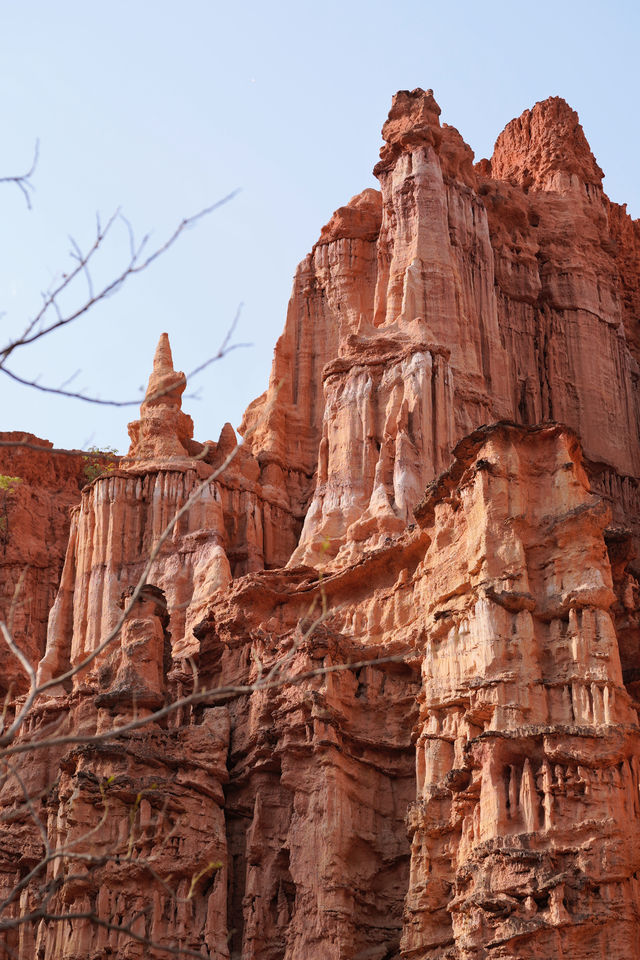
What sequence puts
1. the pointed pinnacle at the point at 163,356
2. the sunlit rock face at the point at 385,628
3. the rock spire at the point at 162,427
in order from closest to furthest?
the sunlit rock face at the point at 385,628, the rock spire at the point at 162,427, the pointed pinnacle at the point at 163,356

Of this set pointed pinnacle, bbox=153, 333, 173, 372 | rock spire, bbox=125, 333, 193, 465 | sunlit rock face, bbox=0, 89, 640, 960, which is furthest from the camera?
pointed pinnacle, bbox=153, 333, 173, 372

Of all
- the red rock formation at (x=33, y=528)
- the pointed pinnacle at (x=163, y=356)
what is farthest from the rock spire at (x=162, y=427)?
the red rock formation at (x=33, y=528)

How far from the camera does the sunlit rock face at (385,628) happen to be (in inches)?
1059

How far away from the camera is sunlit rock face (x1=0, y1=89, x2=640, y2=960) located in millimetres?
26906

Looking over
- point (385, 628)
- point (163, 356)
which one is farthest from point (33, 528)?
point (385, 628)

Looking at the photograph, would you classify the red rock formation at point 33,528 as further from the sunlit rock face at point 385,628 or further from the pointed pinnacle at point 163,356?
the pointed pinnacle at point 163,356

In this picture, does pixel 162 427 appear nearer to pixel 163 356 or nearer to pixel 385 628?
pixel 163 356

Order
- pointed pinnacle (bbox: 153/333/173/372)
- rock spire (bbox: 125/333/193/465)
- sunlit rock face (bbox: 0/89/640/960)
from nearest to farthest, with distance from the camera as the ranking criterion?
sunlit rock face (bbox: 0/89/640/960)
rock spire (bbox: 125/333/193/465)
pointed pinnacle (bbox: 153/333/173/372)

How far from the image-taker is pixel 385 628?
1454 inches

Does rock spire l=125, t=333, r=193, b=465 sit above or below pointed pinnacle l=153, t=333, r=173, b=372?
below

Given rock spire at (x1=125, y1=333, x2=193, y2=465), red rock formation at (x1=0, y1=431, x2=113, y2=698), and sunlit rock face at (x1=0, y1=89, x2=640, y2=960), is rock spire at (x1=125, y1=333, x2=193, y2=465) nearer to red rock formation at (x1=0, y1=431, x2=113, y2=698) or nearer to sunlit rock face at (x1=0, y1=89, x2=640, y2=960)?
sunlit rock face at (x1=0, y1=89, x2=640, y2=960)

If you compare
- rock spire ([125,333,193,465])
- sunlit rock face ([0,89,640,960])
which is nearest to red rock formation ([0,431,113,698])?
sunlit rock face ([0,89,640,960])

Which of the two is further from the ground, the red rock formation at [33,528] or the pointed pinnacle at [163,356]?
the pointed pinnacle at [163,356]

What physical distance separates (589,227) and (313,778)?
3323 cm
